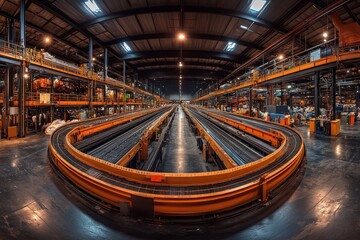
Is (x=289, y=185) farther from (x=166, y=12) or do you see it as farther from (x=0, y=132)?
(x=166, y=12)

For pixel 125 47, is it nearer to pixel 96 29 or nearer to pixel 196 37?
pixel 96 29

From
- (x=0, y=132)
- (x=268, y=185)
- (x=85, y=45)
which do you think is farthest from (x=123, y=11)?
(x=268, y=185)

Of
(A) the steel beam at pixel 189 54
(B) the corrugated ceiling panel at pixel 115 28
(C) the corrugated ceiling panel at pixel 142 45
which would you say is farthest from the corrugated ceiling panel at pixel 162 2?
(A) the steel beam at pixel 189 54

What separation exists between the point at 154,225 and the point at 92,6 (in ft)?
48.0

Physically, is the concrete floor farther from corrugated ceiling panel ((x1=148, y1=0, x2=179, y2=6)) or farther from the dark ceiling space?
corrugated ceiling panel ((x1=148, y1=0, x2=179, y2=6))

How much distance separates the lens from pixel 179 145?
8.41 metres

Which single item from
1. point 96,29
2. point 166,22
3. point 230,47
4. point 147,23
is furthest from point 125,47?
point 230,47

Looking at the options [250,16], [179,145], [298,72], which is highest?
[250,16]

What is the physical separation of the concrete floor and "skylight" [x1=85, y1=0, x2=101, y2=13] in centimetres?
1204

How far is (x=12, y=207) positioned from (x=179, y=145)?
6.26 metres

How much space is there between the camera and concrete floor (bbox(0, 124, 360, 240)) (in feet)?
7.00

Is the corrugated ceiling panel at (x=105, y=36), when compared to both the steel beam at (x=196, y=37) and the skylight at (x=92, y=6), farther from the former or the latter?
the skylight at (x=92, y=6)

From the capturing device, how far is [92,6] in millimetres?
11969

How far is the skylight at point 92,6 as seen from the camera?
451 inches
